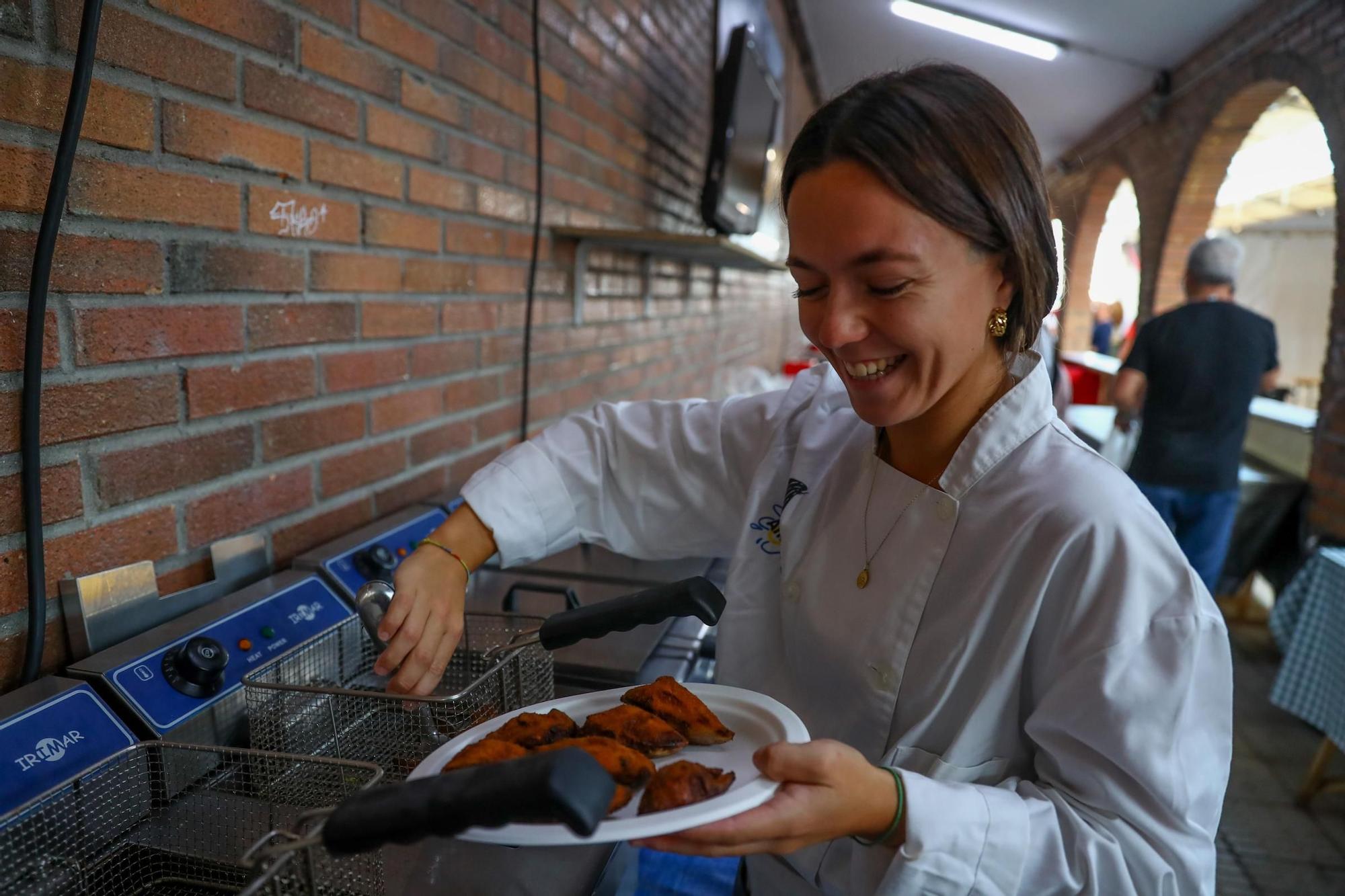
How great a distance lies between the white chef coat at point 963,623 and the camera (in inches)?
32.1

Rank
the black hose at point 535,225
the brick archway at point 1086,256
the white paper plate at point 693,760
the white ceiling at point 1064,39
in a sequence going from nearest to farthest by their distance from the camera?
1. the white paper plate at point 693,760
2. the black hose at point 535,225
3. the white ceiling at point 1064,39
4. the brick archway at point 1086,256

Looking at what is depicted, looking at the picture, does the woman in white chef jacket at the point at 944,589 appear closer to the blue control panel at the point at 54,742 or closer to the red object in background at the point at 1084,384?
the blue control panel at the point at 54,742

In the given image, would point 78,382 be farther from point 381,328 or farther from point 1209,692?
point 1209,692

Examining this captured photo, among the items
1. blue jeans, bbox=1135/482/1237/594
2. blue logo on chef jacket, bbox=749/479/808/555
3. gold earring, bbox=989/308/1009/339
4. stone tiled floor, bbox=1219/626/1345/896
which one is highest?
gold earring, bbox=989/308/1009/339

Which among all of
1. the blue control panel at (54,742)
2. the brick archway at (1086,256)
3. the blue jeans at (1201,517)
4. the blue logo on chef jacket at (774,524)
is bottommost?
the blue jeans at (1201,517)

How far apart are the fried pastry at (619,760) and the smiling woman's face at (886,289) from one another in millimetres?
484

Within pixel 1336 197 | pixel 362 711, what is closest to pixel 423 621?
pixel 362 711

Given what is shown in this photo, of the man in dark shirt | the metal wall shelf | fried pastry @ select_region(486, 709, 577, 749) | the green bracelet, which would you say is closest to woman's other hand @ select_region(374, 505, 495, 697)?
fried pastry @ select_region(486, 709, 577, 749)

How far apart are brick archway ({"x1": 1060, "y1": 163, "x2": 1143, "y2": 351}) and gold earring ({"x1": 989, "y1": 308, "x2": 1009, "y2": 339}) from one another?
851cm

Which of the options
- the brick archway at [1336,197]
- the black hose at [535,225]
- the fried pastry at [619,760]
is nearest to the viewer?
the fried pastry at [619,760]

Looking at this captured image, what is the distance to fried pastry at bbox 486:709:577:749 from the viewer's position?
0.84 m

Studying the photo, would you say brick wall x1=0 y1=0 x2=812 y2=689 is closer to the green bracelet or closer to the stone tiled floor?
the green bracelet

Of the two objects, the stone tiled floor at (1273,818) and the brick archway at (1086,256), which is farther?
the brick archway at (1086,256)

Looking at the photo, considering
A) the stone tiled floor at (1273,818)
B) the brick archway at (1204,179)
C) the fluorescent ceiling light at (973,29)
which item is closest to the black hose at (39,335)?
the stone tiled floor at (1273,818)
